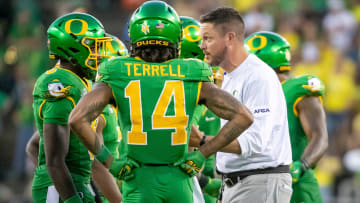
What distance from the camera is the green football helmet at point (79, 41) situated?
16.8 ft

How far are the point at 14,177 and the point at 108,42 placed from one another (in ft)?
25.0

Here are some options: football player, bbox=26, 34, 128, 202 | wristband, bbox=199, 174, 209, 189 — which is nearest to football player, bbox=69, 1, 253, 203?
football player, bbox=26, 34, 128, 202

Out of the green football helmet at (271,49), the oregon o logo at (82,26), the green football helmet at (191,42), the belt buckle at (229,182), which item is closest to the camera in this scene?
the belt buckle at (229,182)

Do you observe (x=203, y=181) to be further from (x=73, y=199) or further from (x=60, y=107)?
(x=60, y=107)

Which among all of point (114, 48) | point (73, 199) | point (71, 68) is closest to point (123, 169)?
point (73, 199)

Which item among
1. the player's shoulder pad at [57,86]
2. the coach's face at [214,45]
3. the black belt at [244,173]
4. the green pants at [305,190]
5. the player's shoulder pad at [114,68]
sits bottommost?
the green pants at [305,190]

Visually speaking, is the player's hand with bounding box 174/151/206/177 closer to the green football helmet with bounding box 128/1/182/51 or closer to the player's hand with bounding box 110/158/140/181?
the player's hand with bounding box 110/158/140/181

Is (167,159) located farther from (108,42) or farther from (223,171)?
(108,42)

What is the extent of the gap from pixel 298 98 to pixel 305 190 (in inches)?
33.9

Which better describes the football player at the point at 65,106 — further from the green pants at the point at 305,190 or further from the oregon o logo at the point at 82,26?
the green pants at the point at 305,190

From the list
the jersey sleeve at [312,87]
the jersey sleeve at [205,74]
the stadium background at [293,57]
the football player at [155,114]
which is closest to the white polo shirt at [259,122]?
the football player at [155,114]

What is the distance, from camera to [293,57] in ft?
43.1

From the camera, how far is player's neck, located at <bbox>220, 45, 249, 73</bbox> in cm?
509

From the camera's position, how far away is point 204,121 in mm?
6531
